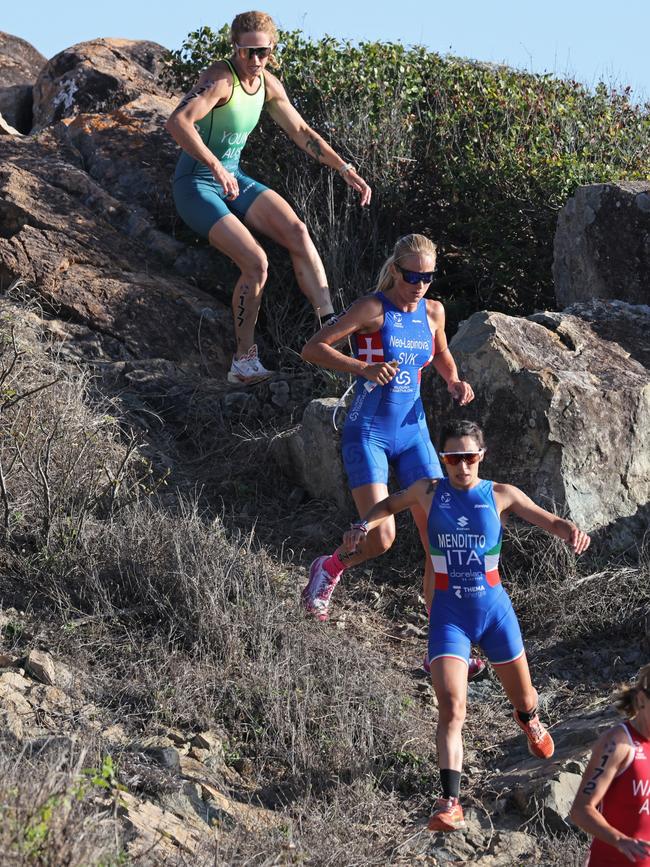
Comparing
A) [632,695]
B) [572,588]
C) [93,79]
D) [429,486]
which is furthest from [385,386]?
[93,79]

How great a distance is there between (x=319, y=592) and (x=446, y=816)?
1.71 metres

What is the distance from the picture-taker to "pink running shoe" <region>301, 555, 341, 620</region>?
6.41 meters

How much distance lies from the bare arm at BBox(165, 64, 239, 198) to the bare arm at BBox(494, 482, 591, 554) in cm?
290

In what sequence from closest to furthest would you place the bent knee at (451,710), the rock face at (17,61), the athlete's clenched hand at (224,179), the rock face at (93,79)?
the bent knee at (451,710), the athlete's clenched hand at (224,179), the rock face at (93,79), the rock face at (17,61)

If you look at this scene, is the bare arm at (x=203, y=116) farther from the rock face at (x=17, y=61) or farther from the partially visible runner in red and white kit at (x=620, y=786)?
A: the rock face at (x=17, y=61)

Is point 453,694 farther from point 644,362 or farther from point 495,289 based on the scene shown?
point 495,289

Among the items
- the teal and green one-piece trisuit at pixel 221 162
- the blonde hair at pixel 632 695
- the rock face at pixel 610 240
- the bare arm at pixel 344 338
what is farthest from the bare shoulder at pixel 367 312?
the rock face at pixel 610 240

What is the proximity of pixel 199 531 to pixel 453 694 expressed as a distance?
6.74 ft

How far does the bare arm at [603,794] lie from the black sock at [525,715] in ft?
4.08

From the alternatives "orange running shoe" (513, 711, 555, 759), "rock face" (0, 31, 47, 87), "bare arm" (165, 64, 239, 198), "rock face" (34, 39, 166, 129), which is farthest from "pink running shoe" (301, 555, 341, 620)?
"rock face" (0, 31, 47, 87)

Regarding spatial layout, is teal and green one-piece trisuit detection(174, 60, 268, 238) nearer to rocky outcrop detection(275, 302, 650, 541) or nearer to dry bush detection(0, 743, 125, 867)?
rocky outcrop detection(275, 302, 650, 541)

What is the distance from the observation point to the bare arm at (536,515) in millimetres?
5270

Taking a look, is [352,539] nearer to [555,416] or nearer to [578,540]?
[578,540]

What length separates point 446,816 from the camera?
4.89 metres
